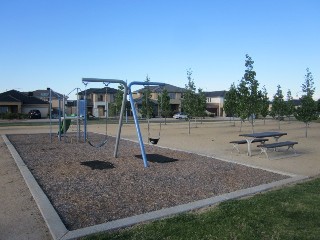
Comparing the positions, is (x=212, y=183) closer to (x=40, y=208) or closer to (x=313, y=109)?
(x=40, y=208)

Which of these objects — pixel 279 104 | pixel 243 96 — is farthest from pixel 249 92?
pixel 279 104

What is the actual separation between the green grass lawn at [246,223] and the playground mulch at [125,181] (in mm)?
700

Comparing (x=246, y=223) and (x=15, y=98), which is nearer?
(x=246, y=223)

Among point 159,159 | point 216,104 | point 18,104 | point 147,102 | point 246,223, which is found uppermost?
point 216,104

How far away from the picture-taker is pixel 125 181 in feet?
23.8

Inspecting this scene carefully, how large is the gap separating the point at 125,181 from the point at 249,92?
12.7 metres

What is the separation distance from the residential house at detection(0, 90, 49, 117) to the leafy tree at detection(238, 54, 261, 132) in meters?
49.2

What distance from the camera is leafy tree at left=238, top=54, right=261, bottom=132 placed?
18188mm

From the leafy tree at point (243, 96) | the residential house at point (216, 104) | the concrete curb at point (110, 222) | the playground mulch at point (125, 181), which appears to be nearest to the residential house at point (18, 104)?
the residential house at point (216, 104)

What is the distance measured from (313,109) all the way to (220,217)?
1962 centimetres

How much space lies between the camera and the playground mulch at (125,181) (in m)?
5.40

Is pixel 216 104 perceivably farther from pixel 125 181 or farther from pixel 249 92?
pixel 125 181

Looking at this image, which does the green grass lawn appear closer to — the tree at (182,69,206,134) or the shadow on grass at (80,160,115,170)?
the shadow on grass at (80,160,115,170)

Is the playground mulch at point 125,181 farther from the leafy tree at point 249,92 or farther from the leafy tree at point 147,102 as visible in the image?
the leafy tree at point 249,92
